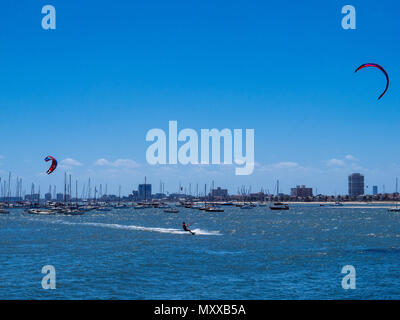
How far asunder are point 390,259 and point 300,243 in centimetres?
1880

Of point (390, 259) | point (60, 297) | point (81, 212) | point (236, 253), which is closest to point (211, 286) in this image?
point (60, 297)

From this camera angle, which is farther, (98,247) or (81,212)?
(81,212)

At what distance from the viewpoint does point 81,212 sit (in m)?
173

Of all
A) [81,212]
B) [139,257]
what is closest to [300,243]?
[139,257]

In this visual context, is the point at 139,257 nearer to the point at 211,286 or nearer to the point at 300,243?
the point at 211,286

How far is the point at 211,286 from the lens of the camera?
34.3 metres

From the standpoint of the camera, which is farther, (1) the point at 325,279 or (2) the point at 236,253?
(2) the point at 236,253

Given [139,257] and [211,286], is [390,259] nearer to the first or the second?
[211,286]

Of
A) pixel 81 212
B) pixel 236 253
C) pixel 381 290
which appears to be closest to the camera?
pixel 381 290

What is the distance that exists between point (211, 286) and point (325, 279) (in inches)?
411
